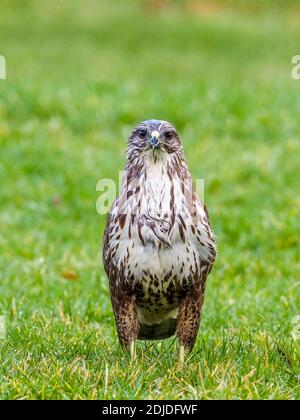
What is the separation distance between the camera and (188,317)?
499 centimetres

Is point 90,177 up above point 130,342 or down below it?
above

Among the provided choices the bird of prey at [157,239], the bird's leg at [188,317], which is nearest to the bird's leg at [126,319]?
the bird of prey at [157,239]

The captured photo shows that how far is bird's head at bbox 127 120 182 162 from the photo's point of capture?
4.81m

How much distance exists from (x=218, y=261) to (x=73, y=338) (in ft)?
10.1

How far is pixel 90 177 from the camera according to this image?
33.9 feet

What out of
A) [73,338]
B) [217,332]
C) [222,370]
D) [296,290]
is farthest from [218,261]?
[222,370]

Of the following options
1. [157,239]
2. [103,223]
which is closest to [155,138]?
[157,239]

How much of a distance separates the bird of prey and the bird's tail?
0.20m

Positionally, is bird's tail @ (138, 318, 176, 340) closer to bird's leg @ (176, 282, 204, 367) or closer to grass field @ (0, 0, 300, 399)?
grass field @ (0, 0, 300, 399)

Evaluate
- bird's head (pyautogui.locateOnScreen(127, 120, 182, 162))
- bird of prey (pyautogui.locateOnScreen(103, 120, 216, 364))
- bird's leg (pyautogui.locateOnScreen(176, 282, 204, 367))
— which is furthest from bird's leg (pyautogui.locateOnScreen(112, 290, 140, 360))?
bird's head (pyautogui.locateOnScreen(127, 120, 182, 162))

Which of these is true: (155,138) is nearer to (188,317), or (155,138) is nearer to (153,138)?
(153,138)

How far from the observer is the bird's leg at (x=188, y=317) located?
4.95m

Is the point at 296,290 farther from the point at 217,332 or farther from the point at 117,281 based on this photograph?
the point at 117,281

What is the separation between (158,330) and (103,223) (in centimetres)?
417
